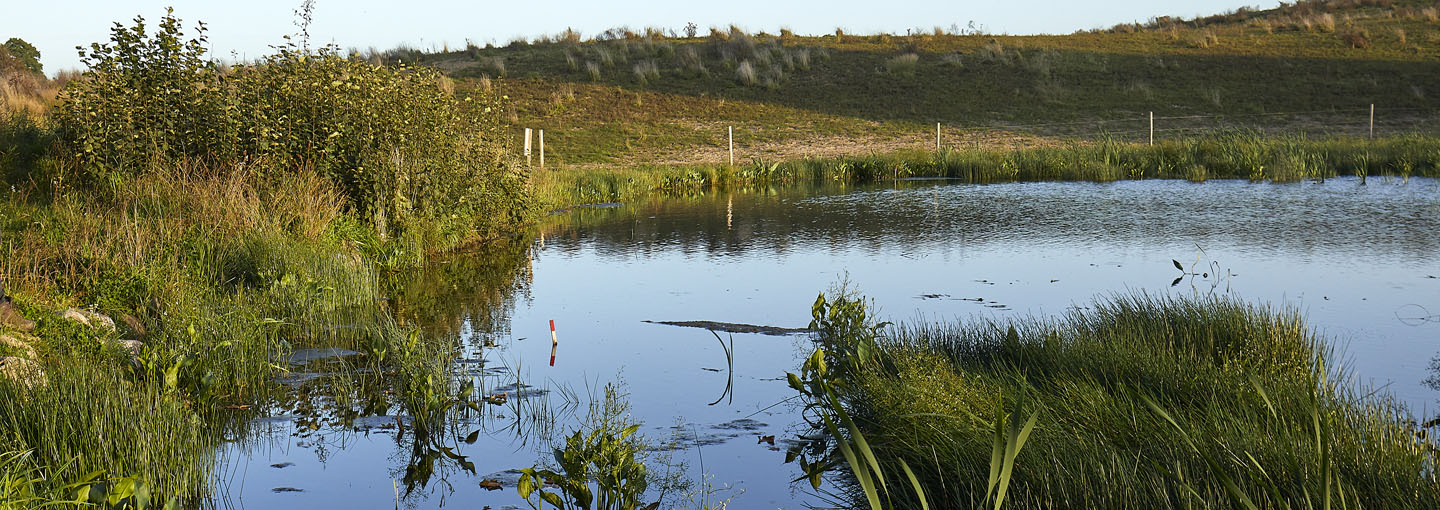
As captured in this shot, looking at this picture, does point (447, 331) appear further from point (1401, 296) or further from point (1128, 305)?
point (1401, 296)

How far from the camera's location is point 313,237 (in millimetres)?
9312

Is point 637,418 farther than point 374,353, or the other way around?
point 374,353

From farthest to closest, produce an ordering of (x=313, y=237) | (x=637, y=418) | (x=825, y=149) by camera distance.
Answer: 1. (x=825, y=149)
2. (x=313, y=237)
3. (x=637, y=418)

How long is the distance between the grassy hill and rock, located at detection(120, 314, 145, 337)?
21.2 meters

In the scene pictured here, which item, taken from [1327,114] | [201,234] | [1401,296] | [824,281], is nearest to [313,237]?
[201,234]

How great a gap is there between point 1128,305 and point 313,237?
20.6ft

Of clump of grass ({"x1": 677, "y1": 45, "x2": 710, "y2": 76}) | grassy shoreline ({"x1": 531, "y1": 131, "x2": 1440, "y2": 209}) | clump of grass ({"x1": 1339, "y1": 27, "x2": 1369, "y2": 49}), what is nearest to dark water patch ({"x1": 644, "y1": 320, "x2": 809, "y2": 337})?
grassy shoreline ({"x1": 531, "y1": 131, "x2": 1440, "y2": 209})

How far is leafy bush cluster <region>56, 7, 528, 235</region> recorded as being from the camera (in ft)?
33.5

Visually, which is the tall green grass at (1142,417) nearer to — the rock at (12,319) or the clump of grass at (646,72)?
the rock at (12,319)

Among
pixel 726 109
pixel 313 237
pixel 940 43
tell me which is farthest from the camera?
pixel 940 43

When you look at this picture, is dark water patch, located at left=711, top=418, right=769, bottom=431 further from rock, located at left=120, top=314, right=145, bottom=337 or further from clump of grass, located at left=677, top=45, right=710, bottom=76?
clump of grass, located at left=677, top=45, right=710, bottom=76

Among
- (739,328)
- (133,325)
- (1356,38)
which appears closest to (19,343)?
(133,325)

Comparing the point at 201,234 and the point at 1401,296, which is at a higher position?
the point at 201,234

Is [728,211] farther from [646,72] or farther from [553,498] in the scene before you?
[646,72]
